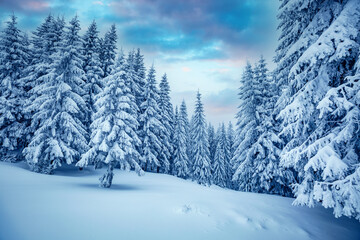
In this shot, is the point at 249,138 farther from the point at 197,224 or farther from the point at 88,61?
the point at 88,61

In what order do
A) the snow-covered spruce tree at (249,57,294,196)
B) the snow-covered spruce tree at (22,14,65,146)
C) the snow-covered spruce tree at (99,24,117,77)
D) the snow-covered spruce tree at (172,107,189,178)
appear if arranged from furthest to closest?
the snow-covered spruce tree at (172,107,189,178) < the snow-covered spruce tree at (99,24,117,77) < the snow-covered spruce tree at (22,14,65,146) < the snow-covered spruce tree at (249,57,294,196)

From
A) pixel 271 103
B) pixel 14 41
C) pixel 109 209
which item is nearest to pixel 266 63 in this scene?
Result: pixel 271 103

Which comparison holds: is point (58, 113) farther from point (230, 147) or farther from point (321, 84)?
point (230, 147)

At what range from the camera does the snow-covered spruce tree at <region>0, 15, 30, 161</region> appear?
19.2 metres

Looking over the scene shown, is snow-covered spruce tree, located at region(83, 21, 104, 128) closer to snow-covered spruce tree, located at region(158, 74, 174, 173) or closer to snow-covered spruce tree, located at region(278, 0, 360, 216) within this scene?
snow-covered spruce tree, located at region(158, 74, 174, 173)

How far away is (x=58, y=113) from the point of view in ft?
56.7

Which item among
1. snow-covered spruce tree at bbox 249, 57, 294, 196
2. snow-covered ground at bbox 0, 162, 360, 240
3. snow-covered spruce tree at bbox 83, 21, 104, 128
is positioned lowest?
snow-covered ground at bbox 0, 162, 360, 240

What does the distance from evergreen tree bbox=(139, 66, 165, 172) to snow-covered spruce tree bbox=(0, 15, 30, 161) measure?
1339cm

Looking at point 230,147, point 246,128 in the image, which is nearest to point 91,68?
point 246,128

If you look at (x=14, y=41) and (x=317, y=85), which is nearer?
(x=317, y=85)

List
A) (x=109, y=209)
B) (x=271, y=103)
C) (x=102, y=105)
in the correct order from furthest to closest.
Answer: (x=271, y=103), (x=102, y=105), (x=109, y=209)

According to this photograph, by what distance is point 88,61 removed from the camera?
78.9ft

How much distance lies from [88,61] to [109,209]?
21.2m

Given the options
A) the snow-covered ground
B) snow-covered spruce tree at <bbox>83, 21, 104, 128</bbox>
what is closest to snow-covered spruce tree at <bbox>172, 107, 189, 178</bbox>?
snow-covered spruce tree at <bbox>83, 21, 104, 128</bbox>
